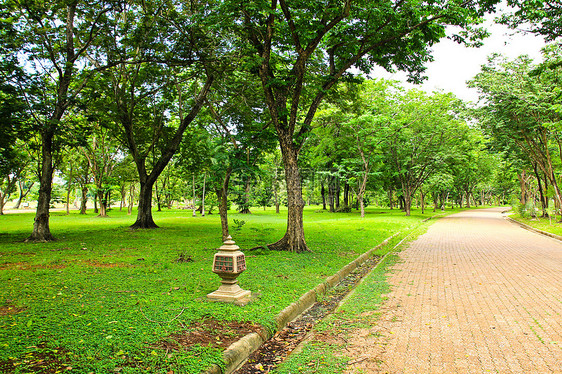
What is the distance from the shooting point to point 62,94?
1166 centimetres

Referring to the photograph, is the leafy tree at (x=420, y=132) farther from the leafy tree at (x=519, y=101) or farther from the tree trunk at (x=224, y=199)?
the tree trunk at (x=224, y=199)

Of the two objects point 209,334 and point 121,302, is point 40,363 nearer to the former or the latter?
point 209,334

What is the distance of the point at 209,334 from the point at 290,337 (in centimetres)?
103

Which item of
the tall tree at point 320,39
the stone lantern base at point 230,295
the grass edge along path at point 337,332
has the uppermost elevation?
the tall tree at point 320,39

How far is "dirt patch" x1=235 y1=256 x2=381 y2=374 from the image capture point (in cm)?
341

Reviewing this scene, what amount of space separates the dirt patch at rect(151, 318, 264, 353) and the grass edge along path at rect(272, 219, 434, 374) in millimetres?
624

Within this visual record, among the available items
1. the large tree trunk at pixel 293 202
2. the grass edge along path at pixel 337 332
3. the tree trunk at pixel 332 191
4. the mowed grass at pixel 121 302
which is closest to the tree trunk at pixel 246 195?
the large tree trunk at pixel 293 202

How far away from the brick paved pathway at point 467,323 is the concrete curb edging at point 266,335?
993mm

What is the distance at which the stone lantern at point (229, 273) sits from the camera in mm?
4867

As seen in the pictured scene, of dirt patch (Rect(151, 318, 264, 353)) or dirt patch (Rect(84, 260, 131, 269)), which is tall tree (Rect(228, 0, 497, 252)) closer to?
dirt patch (Rect(84, 260, 131, 269))

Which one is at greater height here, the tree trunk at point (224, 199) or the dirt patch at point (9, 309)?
the tree trunk at point (224, 199)

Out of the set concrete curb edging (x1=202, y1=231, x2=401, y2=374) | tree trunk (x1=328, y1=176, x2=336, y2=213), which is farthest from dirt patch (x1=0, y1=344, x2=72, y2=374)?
tree trunk (x1=328, y1=176, x2=336, y2=213)

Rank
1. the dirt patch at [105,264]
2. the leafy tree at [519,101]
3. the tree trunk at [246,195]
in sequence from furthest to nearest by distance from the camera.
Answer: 1. the leafy tree at [519,101]
2. the tree trunk at [246,195]
3. the dirt patch at [105,264]

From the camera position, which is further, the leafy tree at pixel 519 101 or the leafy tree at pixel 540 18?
the leafy tree at pixel 519 101
